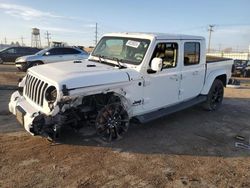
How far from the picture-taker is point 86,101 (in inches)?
204

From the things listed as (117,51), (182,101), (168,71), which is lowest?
(182,101)

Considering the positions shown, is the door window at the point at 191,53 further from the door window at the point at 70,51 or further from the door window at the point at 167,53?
the door window at the point at 70,51

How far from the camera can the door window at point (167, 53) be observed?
19.6 feet

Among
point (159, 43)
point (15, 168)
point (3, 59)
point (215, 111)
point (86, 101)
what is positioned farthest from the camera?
point (3, 59)

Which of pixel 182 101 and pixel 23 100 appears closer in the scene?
pixel 23 100

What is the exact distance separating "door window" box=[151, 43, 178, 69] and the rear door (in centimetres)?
30

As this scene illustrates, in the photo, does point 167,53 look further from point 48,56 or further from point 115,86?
point 48,56

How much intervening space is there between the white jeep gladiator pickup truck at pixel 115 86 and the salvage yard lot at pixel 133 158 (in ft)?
1.31

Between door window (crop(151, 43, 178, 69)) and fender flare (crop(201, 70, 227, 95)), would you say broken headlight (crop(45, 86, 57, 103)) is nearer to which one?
door window (crop(151, 43, 178, 69))

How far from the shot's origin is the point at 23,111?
4.94m

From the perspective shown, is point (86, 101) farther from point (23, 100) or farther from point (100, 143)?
point (23, 100)

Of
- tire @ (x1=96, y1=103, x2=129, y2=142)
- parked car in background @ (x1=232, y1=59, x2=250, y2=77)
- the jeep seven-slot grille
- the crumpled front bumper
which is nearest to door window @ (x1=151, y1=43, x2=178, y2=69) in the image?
tire @ (x1=96, y1=103, x2=129, y2=142)

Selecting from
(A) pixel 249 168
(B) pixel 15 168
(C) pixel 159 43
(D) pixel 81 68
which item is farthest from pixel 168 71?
(B) pixel 15 168

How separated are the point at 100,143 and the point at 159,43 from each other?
239 centimetres
